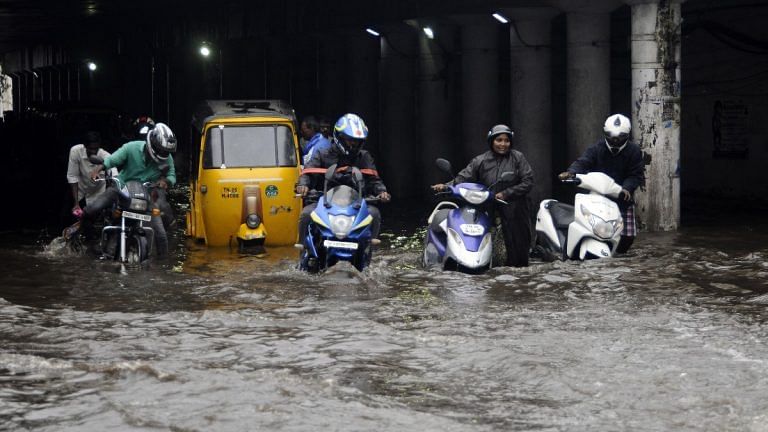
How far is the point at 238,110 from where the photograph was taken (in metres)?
17.6

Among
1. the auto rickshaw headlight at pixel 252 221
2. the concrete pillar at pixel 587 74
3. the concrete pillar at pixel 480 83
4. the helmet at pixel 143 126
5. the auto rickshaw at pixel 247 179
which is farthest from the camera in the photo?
the concrete pillar at pixel 480 83

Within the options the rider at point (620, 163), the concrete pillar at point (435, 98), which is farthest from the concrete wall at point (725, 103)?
the rider at point (620, 163)

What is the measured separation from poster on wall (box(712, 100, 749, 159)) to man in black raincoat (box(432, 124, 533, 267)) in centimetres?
1200

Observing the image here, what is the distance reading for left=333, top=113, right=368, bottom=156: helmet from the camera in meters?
12.9

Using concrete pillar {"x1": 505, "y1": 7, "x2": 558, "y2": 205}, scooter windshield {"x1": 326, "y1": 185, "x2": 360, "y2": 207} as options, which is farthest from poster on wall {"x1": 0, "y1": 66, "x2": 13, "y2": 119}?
scooter windshield {"x1": 326, "y1": 185, "x2": 360, "y2": 207}

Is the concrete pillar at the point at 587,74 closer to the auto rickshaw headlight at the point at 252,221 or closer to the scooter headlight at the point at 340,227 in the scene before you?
the auto rickshaw headlight at the point at 252,221

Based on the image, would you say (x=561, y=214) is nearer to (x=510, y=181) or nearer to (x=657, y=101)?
(x=510, y=181)

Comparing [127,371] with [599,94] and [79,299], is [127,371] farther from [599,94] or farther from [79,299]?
[599,94]

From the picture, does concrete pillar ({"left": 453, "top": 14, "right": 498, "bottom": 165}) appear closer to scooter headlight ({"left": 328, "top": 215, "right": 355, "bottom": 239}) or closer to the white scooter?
the white scooter

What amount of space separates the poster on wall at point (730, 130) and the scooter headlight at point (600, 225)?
12.0m

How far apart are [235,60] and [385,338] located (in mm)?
36167

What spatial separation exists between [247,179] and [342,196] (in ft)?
14.9

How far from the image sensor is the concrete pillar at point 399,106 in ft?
94.4

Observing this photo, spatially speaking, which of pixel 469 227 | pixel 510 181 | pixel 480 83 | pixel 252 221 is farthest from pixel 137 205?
pixel 480 83
